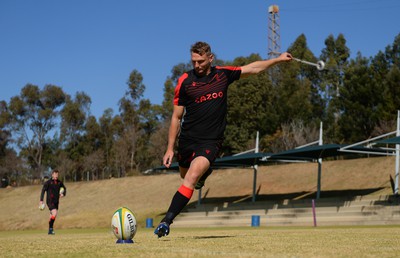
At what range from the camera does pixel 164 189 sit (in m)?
49.7

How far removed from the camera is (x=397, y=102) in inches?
2306

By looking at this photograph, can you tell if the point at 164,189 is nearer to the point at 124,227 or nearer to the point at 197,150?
the point at 124,227

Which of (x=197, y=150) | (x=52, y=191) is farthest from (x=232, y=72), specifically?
(x=52, y=191)

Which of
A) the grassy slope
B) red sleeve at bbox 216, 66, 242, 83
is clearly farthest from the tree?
red sleeve at bbox 216, 66, 242, 83

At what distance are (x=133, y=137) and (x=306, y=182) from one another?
4018cm

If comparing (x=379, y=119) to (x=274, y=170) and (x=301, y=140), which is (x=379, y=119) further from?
(x=274, y=170)

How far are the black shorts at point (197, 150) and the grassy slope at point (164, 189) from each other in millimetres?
28604

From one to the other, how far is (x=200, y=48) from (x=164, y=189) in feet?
137

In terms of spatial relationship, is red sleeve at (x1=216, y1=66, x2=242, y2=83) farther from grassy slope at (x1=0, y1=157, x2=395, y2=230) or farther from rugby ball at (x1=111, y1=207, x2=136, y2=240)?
grassy slope at (x1=0, y1=157, x2=395, y2=230)

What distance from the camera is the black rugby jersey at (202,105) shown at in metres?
8.51

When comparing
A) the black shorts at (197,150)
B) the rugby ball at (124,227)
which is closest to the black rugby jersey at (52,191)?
the rugby ball at (124,227)

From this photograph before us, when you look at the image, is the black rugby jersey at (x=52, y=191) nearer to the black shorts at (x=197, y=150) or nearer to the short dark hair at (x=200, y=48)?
the black shorts at (x=197, y=150)

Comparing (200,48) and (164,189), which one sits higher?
(200,48)

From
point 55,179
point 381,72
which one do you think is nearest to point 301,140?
point 381,72
